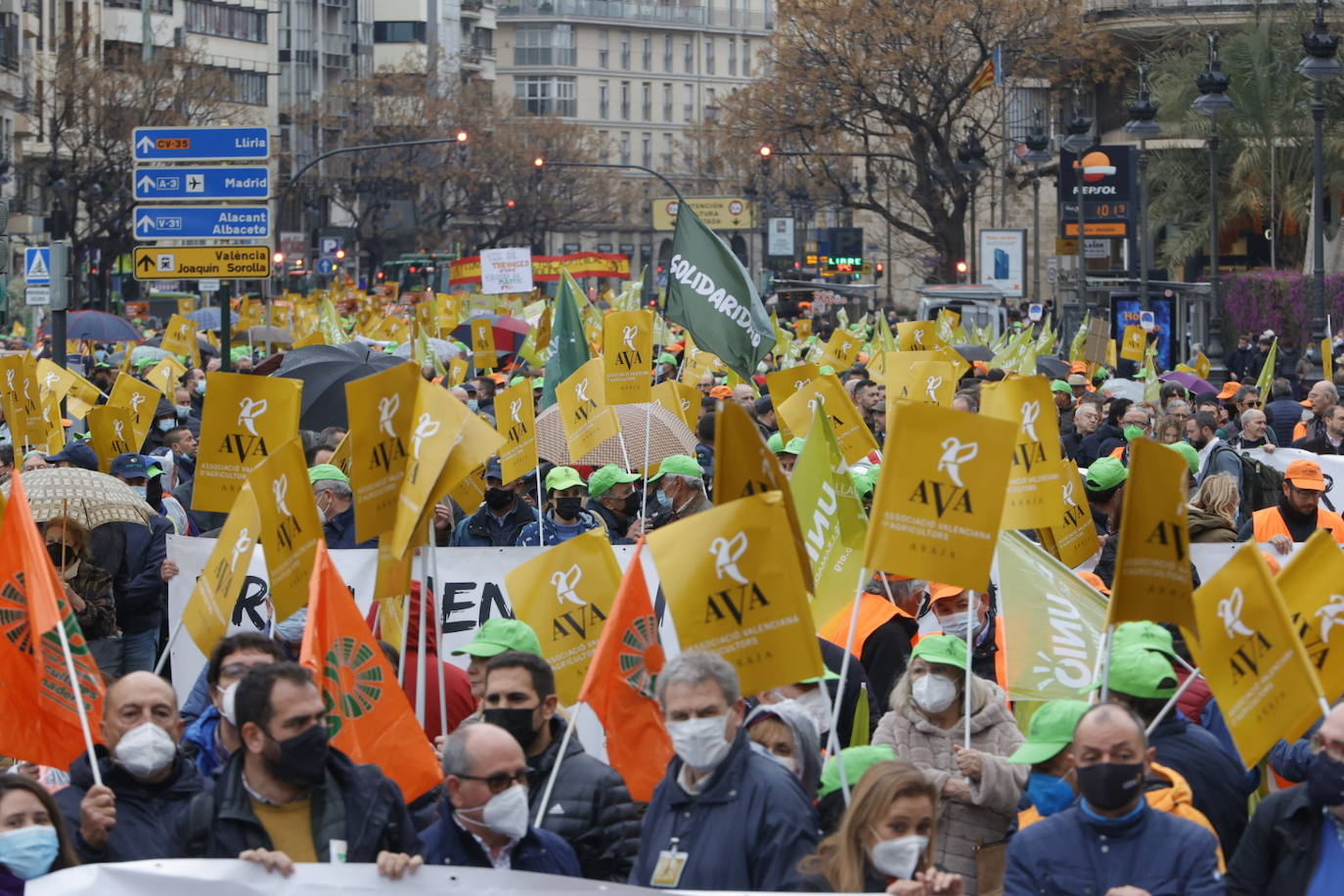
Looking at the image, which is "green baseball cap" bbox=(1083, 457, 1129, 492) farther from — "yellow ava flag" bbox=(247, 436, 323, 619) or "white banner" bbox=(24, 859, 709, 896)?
"white banner" bbox=(24, 859, 709, 896)

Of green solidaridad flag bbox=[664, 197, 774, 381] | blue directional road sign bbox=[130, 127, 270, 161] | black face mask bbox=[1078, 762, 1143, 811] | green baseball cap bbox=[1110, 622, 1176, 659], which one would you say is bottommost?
black face mask bbox=[1078, 762, 1143, 811]

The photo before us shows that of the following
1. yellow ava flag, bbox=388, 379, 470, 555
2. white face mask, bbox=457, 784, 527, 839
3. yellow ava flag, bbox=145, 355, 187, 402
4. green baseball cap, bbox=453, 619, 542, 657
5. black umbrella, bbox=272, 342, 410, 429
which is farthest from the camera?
yellow ava flag, bbox=145, 355, 187, 402

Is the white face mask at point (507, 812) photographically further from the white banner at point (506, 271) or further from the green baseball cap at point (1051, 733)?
the white banner at point (506, 271)

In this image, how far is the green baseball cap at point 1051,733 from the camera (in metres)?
5.49

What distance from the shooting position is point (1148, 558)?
19.4ft

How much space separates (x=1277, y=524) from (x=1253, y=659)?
4.39 meters

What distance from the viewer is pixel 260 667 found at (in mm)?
5340

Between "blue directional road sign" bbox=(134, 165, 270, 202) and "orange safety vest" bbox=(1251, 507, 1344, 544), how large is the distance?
9632 millimetres

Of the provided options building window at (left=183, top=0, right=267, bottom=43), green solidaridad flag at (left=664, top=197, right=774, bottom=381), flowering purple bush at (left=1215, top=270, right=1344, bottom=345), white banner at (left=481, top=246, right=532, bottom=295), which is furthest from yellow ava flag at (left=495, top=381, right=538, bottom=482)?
building window at (left=183, top=0, right=267, bottom=43)

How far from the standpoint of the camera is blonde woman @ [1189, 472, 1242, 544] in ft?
30.3

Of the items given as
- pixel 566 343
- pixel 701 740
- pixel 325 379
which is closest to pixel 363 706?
pixel 701 740

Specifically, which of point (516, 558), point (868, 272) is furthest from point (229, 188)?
point (868, 272)

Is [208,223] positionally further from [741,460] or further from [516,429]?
[741,460]

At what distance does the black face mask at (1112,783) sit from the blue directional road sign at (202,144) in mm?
13655
